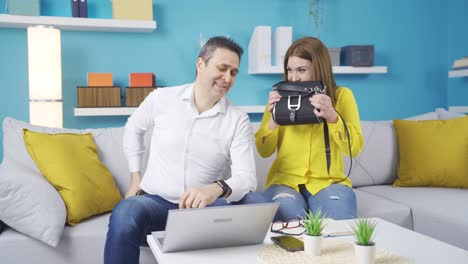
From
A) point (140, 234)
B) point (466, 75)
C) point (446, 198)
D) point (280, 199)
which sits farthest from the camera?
point (466, 75)

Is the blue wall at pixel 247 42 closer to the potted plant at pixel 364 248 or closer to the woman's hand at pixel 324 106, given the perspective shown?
the woman's hand at pixel 324 106

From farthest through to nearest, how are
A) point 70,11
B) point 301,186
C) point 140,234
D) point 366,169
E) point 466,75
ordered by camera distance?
point 466,75 → point 70,11 → point 366,169 → point 301,186 → point 140,234

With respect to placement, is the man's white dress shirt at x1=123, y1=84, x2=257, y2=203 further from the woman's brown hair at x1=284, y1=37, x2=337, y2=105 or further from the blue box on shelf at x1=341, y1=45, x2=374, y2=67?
the blue box on shelf at x1=341, y1=45, x2=374, y2=67

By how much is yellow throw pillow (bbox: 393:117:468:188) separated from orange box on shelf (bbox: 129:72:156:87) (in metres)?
1.57

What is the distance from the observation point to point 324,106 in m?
2.00

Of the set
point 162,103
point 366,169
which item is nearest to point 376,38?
point 366,169

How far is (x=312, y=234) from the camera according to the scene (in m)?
1.26

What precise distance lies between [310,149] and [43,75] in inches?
64.1

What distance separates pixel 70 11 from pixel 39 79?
0.59 metres

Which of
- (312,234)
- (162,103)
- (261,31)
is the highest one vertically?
(261,31)

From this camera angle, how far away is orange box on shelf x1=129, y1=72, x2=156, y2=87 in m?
3.21

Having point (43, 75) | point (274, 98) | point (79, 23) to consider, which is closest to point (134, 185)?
point (274, 98)

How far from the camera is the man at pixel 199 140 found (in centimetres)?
188

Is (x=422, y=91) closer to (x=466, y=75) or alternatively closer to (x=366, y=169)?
(x=466, y=75)
